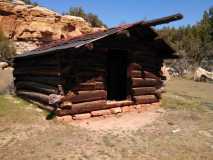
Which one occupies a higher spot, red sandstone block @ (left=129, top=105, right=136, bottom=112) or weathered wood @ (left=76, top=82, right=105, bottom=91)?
weathered wood @ (left=76, top=82, right=105, bottom=91)

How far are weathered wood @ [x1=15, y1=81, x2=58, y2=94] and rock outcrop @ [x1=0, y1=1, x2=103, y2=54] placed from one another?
16313 millimetres

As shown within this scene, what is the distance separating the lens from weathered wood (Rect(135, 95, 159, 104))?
504 inches

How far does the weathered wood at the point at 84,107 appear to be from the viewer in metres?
10.4

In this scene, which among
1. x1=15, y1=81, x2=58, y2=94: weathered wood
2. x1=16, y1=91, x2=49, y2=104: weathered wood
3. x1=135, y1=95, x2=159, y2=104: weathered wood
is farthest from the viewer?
x1=135, y1=95, x2=159, y2=104: weathered wood

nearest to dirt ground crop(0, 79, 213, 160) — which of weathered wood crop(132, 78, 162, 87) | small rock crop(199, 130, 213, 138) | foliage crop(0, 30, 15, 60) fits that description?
small rock crop(199, 130, 213, 138)

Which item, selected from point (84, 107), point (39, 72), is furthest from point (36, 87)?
point (84, 107)

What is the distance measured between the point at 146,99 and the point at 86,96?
129 inches

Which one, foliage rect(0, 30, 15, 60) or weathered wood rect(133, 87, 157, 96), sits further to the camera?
foliage rect(0, 30, 15, 60)

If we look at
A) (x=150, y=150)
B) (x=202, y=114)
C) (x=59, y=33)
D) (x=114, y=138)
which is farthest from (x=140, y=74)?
(x=59, y=33)

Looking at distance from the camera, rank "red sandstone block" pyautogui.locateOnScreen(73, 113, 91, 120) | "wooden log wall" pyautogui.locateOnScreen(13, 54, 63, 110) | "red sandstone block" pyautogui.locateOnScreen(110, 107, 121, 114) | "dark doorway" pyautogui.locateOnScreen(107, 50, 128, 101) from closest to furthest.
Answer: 1. "red sandstone block" pyautogui.locateOnScreen(73, 113, 91, 120)
2. "wooden log wall" pyautogui.locateOnScreen(13, 54, 63, 110)
3. "red sandstone block" pyautogui.locateOnScreen(110, 107, 121, 114)
4. "dark doorway" pyautogui.locateOnScreen(107, 50, 128, 101)

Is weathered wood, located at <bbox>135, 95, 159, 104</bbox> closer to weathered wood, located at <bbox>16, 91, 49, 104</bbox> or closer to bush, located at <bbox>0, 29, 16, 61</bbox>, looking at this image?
weathered wood, located at <bbox>16, 91, 49, 104</bbox>

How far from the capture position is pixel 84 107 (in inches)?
430

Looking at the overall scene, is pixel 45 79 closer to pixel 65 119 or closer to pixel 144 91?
pixel 65 119

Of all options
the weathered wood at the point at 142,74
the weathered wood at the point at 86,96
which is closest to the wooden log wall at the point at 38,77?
the weathered wood at the point at 86,96
